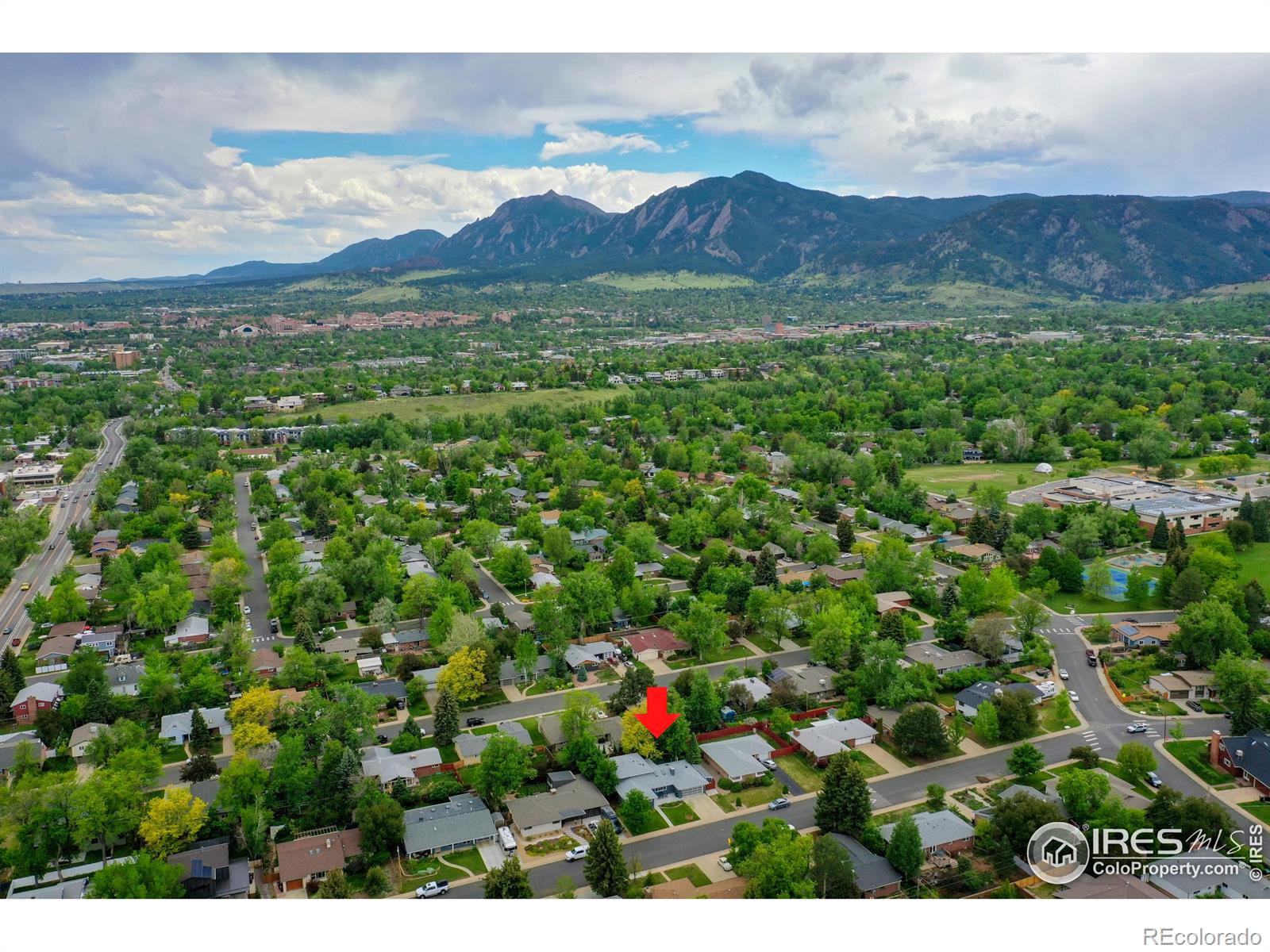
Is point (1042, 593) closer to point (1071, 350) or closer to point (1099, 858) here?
point (1099, 858)

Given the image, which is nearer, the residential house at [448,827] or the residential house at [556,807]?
the residential house at [448,827]

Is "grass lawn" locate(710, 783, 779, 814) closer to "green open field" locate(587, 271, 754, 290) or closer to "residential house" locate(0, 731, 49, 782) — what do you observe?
"residential house" locate(0, 731, 49, 782)

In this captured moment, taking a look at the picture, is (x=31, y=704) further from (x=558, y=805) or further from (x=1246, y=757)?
(x=1246, y=757)

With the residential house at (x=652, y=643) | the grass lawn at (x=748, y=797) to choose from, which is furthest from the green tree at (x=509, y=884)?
the residential house at (x=652, y=643)

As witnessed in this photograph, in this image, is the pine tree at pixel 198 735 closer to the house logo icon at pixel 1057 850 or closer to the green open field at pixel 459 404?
the house logo icon at pixel 1057 850

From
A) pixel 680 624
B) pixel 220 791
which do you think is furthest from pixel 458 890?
pixel 680 624

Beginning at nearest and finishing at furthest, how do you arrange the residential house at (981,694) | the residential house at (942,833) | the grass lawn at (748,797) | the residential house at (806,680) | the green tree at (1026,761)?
the residential house at (942,833) → the grass lawn at (748,797) → the green tree at (1026,761) → the residential house at (981,694) → the residential house at (806,680)

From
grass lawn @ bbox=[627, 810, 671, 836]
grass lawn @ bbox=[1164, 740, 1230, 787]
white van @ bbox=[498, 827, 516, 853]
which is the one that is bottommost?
grass lawn @ bbox=[1164, 740, 1230, 787]

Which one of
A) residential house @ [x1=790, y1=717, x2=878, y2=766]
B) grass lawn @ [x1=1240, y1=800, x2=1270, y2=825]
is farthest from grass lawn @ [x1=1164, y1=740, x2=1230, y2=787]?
residential house @ [x1=790, y1=717, x2=878, y2=766]
